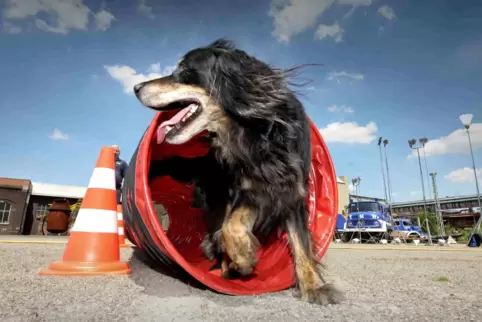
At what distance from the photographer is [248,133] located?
243 centimetres

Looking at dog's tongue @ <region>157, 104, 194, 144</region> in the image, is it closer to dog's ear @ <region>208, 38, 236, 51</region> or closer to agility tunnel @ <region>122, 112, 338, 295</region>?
agility tunnel @ <region>122, 112, 338, 295</region>

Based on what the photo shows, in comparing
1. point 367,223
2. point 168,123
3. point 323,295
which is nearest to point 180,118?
point 168,123

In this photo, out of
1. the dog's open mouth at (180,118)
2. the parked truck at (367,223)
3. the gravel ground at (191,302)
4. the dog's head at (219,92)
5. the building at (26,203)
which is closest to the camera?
the gravel ground at (191,302)

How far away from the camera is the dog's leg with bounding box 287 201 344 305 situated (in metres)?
1.97

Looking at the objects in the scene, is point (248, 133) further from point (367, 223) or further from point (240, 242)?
point (367, 223)

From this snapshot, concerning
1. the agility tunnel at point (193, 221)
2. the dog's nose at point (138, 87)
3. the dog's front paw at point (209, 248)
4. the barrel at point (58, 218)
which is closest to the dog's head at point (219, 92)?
the dog's nose at point (138, 87)

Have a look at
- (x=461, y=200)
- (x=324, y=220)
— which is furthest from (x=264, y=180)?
(x=461, y=200)

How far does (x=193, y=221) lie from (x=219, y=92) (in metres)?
2.90

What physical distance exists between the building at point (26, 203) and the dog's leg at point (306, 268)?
1479 cm

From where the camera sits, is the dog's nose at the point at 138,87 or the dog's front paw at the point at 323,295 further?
the dog's nose at the point at 138,87

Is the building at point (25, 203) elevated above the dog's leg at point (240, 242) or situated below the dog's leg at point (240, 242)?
above

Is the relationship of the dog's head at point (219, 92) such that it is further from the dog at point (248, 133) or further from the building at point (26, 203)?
the building at point (26, 203)

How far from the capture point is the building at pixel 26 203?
674 inches

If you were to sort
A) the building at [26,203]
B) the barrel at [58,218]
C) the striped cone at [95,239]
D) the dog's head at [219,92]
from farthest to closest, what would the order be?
the building at [26,203]
the barrel at [58,218]
the striped cone at [95,239]
the dog's head at [219,92]
